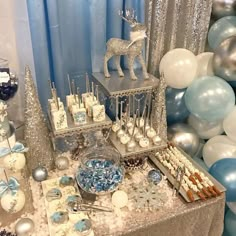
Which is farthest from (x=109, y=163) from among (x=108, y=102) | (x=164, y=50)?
(x=164, y=50)

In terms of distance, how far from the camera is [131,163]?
3.76 ft

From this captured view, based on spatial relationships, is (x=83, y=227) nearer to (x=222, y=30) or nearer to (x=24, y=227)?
(x=24, y=227)

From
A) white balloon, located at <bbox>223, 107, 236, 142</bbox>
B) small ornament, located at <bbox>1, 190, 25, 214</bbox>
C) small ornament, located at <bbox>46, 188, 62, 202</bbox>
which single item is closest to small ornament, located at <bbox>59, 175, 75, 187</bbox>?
small ornament, located at <bbox>46, 188, 62, 202</bbox>


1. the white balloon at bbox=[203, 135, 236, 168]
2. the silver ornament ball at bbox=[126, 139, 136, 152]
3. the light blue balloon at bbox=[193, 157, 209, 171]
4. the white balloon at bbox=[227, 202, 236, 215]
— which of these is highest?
the silver ornament ball at bbox=[126, 139, 136, 152]

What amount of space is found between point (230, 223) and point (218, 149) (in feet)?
1.26

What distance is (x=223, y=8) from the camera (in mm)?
1490

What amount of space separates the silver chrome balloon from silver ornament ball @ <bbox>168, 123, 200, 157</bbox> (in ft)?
1.05

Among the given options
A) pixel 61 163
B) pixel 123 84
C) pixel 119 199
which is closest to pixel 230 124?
pixel 123 84

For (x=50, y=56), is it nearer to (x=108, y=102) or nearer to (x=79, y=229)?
(x=108, y=102)

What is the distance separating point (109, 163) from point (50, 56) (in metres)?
0.52

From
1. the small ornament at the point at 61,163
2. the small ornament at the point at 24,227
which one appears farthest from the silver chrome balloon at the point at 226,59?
the small ornament at the point at 24,227

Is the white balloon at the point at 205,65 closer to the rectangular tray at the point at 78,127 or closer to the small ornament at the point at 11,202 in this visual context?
the rectangular tray at the point at 78,127

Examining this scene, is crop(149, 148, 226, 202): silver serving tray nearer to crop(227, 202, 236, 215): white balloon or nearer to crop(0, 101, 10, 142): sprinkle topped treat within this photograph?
crop(227, 202, 236, 215): white balloon

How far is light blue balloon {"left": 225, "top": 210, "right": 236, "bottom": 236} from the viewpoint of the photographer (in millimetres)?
1413
